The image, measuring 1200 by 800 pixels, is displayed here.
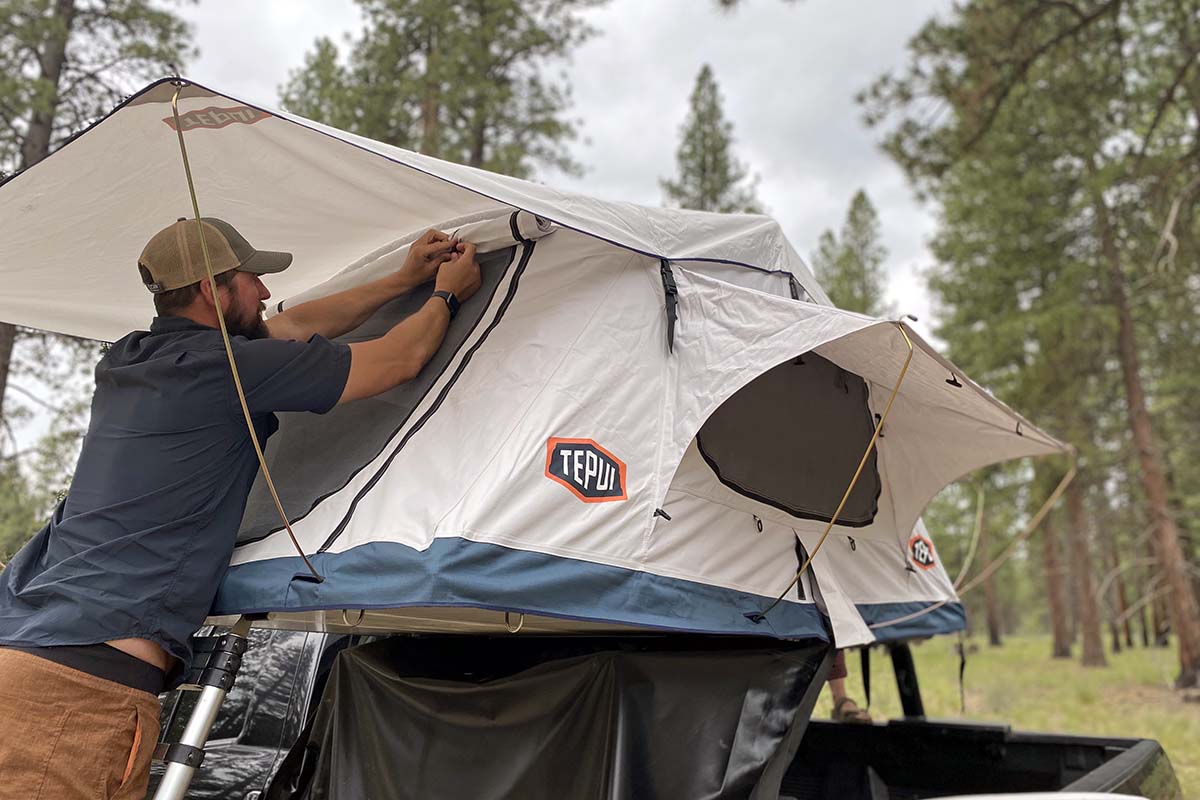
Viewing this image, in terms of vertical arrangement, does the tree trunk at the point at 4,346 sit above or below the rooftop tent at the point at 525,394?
above

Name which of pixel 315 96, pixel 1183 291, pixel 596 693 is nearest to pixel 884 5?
pixel 1183 291

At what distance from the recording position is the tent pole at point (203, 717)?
2408 mm

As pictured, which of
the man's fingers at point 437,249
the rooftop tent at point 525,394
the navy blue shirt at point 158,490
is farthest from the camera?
the man's fingers at point 437,249

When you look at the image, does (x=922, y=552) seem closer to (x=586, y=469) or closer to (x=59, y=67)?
(x=586, y=469)

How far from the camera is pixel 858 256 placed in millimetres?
30031

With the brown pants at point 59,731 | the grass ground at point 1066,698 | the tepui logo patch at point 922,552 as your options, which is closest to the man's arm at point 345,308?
the brown pants at point 59,731

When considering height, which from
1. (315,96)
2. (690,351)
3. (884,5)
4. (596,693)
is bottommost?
(596,693)

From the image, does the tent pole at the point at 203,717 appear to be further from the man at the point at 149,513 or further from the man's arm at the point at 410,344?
the man's arm at the point at 410,344

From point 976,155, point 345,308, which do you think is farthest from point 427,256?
point 976,155

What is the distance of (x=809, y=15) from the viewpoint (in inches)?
357

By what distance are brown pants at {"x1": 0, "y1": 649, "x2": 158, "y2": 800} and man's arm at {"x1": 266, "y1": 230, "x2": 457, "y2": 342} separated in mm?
1291

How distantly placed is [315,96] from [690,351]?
48.2 ft

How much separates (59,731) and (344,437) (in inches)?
44.5

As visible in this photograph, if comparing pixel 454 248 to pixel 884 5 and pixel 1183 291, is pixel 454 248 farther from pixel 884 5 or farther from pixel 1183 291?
pixel 1183 291
